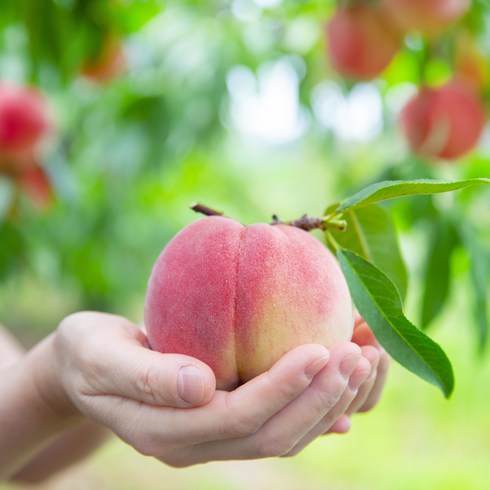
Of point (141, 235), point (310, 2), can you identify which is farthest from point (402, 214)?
point (141, 235)

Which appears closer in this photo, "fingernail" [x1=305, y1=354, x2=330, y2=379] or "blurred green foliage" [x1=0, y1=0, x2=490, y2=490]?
"fingernail" [x1=305, y1=354, x2=330, y2=379]

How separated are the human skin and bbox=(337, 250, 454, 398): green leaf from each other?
18 mm

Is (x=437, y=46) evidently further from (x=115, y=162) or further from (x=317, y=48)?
(x=115, y=162)

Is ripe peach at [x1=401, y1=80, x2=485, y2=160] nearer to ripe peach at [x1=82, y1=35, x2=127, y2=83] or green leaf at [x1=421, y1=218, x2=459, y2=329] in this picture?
green leaf at [x1=421, y1=218, x2=459, y2=329]

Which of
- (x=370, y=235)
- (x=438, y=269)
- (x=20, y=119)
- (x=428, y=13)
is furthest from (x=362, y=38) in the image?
(x=20, y=119)

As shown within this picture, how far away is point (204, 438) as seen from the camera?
37 centimetres

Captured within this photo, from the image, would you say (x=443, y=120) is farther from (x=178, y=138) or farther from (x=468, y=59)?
(x=178, y=138)

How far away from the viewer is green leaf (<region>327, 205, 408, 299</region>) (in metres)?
0.45

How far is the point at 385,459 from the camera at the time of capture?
2.21 metres

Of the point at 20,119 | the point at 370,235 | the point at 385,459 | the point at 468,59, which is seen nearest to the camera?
the point at 370,235

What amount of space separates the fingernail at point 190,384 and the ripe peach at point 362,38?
57cm

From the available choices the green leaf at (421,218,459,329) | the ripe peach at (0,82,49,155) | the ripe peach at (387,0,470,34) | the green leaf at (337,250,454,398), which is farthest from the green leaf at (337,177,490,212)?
the ripe peach at (0,82,49,155)

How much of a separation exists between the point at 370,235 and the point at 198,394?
0.16 metres

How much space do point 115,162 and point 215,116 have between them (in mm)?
159
